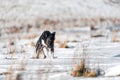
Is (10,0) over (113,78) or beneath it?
over

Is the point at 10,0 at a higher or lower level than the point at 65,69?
higher

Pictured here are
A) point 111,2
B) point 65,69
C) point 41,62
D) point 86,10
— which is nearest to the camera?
point 65,69

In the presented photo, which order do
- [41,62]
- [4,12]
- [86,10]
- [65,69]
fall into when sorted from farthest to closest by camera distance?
[86,10] < [4,12] < [41,62] < [65,69]

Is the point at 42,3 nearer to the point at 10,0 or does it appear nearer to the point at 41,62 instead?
the point at 10,0

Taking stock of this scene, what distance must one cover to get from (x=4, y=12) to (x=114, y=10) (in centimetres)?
1164

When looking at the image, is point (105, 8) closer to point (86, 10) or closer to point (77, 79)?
point (86, 10)

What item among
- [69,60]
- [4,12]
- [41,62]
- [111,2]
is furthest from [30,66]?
[111,2]

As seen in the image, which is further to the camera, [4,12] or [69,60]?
[4,12]

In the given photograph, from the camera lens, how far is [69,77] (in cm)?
677

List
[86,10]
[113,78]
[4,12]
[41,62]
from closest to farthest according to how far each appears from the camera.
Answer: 1. [113,78]
2. [41,62]
3. [4,12]
4. [86,10]

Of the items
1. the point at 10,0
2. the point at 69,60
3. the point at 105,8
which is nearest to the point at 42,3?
the point at 10,0

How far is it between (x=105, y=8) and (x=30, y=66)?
41.1m

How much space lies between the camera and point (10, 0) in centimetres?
4697

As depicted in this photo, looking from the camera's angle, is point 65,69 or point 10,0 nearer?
point 65,69
